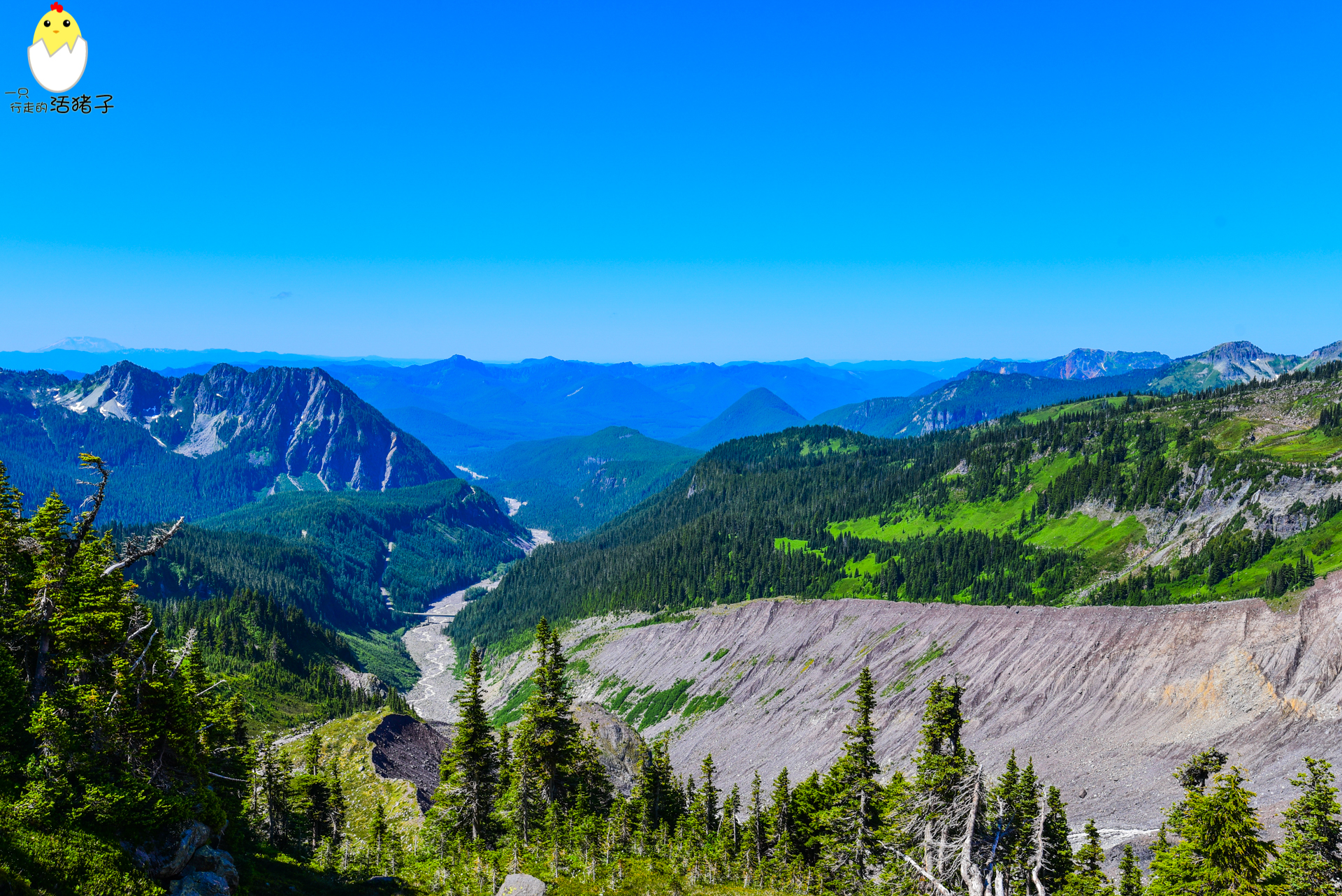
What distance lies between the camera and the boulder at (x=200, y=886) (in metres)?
30.3

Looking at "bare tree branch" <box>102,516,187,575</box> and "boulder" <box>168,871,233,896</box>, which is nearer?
"bare tree branch" <box>102,516,187,575</box>

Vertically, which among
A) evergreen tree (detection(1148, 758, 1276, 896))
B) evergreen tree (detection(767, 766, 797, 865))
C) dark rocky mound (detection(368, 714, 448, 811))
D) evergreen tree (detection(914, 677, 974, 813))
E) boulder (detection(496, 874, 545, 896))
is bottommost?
dark rocky mound (detection(368, 714, 448, 811))

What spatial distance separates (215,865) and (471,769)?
1873 cm

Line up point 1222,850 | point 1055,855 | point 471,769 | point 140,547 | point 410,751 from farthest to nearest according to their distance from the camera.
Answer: point 410,751
point 471,769
point 1055,855
point 140,547
point 1222,850

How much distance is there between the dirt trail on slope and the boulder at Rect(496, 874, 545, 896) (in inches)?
2154

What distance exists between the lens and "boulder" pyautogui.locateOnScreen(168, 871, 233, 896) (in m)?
30.3

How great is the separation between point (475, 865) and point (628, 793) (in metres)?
34.9

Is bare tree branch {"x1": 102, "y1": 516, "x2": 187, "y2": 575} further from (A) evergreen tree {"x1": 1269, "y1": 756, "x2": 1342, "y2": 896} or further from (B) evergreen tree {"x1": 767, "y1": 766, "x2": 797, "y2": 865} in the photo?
(B) evergreen tree {"x1": 767, "y1": 766, "x2": 797, "y2": 865}

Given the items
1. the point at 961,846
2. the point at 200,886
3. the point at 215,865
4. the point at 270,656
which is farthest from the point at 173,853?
the point at 270,656

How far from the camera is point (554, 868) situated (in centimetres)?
4600

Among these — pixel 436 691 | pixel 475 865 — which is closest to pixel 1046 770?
pixel 475 865

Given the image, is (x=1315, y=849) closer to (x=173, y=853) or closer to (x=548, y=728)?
(x=548, y=728)

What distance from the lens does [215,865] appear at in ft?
108

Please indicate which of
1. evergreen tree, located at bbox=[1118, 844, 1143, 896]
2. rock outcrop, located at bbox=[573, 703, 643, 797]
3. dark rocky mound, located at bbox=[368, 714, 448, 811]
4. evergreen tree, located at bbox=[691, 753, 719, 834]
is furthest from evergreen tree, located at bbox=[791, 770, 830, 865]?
dark rocky mound, located at bbox=[368, 714, 448, 811]
